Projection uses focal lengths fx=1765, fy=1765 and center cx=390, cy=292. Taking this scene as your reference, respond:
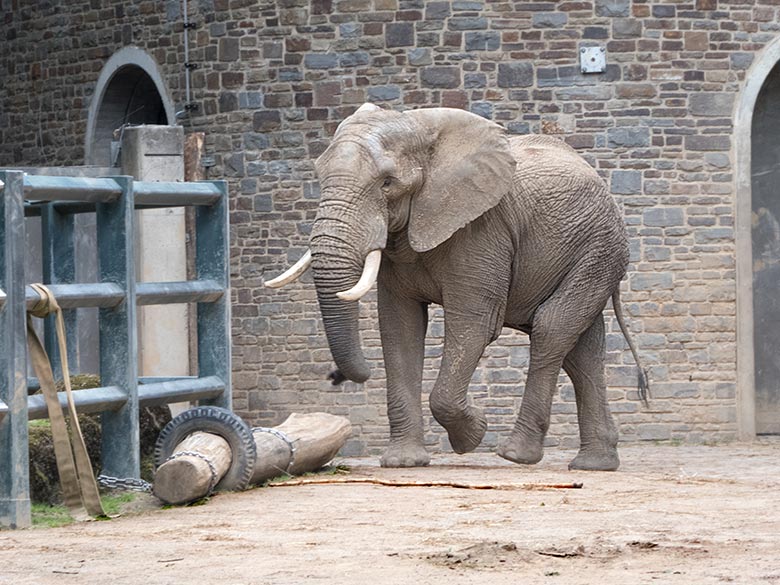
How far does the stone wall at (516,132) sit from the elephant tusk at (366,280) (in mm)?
6232

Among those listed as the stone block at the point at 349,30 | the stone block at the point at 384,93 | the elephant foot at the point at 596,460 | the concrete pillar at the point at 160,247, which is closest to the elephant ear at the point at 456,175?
the elephant foot at the point at 596,460

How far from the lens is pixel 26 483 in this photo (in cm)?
738

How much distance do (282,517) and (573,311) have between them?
114 inches

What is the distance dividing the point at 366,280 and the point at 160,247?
18.5 feet

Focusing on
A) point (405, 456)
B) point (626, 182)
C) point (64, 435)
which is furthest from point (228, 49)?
point (64, 435)

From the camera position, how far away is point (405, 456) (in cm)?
1009

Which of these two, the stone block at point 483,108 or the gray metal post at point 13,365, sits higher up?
the stone block at point 483,108

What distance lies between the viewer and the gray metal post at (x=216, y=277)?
9.15 metres

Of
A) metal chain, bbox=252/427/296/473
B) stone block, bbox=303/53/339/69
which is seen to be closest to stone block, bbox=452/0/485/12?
stone block, bbox=303/53/339/69

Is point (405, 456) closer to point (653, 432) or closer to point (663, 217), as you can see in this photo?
point (653, 432)

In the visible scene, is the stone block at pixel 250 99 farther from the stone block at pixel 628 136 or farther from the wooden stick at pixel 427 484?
the wooden stick at pixel 427 484

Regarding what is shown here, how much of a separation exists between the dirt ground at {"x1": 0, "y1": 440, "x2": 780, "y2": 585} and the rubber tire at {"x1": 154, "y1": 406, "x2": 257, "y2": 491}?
128mm

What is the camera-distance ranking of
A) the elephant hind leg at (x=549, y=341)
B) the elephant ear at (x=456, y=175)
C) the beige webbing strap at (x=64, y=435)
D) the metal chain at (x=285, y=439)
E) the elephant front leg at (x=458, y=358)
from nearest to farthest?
the beige webbing strap at (x=64, y=435), the metal chain at (x=285, y=439), the elephant ear at (x=456, y=175), the elephant front leg at (x=458, y=358), the elephant hind leg at (x=549, y=341)

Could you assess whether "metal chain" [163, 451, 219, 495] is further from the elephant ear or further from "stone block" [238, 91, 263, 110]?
"stone block" [238, 91, 263, 110]
